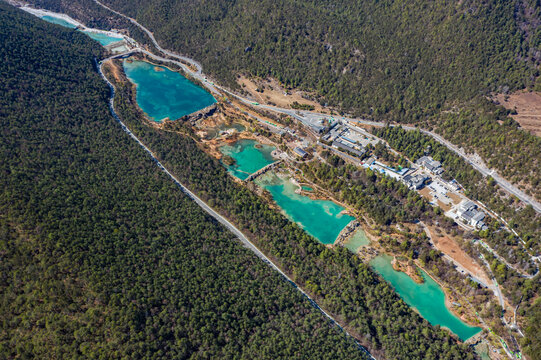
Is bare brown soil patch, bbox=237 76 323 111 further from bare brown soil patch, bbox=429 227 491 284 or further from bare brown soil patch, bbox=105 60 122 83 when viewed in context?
bare brown soil patch, bbox=429 227 491 284

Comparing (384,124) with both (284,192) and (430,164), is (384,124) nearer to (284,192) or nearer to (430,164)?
(430,164)

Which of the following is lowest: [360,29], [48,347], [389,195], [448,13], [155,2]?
[48,347]

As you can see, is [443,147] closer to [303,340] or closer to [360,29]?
[360,29]

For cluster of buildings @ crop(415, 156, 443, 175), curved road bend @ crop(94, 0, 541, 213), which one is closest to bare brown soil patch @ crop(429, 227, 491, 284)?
cluster of buildings @ crop(415, 156, 443, 175)

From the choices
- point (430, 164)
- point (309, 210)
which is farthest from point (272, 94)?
point (430, 164)

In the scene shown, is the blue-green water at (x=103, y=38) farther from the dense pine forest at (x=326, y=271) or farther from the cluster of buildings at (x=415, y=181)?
the cluster of buildings at (x=415, y=181)

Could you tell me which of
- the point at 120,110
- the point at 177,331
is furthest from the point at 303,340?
the point at 120,110
